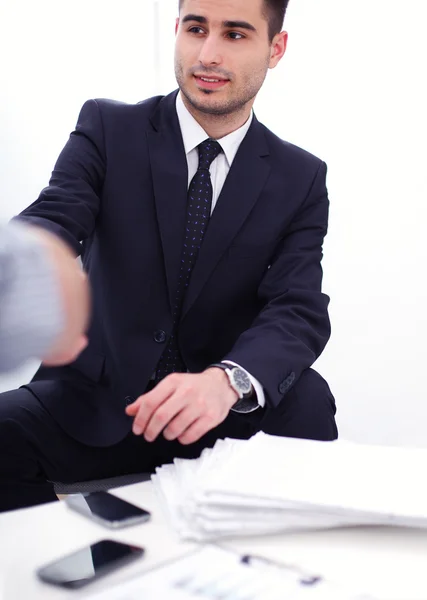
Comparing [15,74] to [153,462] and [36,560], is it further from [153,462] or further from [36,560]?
[36,560]

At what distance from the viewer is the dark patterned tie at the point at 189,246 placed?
1726mm

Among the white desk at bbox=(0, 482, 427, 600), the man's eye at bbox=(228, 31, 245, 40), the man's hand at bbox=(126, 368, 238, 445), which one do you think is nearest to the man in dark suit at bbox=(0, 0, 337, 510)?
the man's eye at bbox=(228, 31, 245, 40)

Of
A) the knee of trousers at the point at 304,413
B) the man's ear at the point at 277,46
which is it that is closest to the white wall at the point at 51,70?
the man's ear at the point at 277,46

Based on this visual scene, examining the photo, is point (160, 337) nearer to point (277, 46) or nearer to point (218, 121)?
point (218, 121)

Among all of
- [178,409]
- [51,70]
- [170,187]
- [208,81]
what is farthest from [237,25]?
[51,70]

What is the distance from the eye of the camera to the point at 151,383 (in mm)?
1730

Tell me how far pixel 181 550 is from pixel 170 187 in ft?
3.41

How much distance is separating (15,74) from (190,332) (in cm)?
179

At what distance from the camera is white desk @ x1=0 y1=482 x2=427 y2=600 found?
765 millimetres

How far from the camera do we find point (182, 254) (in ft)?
5.67

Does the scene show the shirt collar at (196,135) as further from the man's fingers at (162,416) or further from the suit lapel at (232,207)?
the man's fingers at (162,416)

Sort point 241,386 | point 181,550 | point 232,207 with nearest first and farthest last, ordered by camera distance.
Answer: point 181,550 → point 241,386 → point 232,207

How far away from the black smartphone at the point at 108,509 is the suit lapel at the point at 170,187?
77 centimetres

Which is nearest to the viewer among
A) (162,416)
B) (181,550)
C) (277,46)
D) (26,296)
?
→ (26,296)
